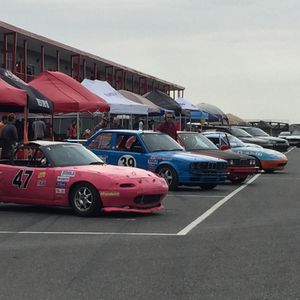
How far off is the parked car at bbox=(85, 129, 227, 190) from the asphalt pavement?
104 inches

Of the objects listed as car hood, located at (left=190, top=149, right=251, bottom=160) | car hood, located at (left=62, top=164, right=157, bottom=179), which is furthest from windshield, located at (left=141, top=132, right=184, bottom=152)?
car hood, located at (left=62, top=164, right=157, bottom=179)

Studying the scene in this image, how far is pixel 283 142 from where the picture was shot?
105ft

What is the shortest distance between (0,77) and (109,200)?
20.5ft

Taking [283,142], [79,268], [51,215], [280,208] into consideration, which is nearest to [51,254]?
[79,268]

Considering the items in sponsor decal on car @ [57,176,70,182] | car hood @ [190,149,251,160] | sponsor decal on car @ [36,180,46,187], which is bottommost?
sponsor decal on car @ [36,180,46,187]

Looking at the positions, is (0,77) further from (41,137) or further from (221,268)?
(221,268)

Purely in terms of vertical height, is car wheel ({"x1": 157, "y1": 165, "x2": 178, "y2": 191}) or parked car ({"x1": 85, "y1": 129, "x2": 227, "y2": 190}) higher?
parked car ({"x1": 85, "y1": 129, "x2": 227, "y2": 190})

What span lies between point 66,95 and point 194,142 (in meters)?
4.06

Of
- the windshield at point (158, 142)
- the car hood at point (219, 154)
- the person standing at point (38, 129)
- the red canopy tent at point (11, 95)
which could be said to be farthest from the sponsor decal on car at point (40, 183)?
the person standing at point (38, 129)

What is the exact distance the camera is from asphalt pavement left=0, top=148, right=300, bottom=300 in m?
5.59

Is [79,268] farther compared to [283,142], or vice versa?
[283,142]

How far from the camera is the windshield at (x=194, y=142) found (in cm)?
1701

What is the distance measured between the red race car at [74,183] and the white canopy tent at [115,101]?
9.95 meters

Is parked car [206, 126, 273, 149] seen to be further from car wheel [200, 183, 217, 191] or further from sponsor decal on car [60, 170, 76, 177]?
sponsor decal on car [60, 170, 76, 177]
